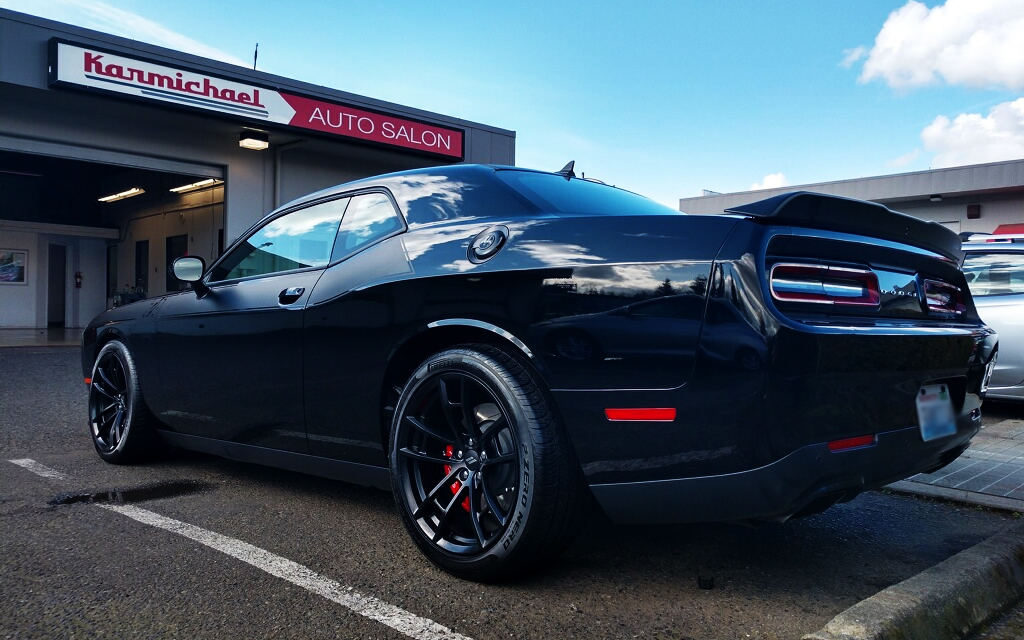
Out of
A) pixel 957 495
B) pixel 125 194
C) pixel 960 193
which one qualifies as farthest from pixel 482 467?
pixel 960 193

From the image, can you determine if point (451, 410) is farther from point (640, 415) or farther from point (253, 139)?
point (253, 139)

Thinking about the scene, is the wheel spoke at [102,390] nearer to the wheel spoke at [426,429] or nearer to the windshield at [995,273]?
the wheel spoke at [426,429]

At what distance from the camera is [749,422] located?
86.6 inches

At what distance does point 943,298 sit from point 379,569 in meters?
2.29

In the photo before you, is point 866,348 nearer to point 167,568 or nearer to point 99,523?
point 167,568

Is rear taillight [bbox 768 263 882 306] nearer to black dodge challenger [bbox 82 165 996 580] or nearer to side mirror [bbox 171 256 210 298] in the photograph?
black dodge challenger [bbox 82 165 996 580]

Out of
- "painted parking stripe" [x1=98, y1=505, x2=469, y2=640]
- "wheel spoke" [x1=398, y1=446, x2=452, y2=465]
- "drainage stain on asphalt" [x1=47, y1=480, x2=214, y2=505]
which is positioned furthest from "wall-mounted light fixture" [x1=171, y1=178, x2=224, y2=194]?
"wheel spoke" [x1=398, y1=446, x2=452, y2=465]

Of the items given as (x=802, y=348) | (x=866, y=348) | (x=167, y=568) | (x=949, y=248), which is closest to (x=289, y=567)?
(x=167, y=568)

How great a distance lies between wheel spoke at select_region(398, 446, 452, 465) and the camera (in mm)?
2779

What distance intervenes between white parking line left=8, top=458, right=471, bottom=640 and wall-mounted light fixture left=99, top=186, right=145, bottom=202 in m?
18.0

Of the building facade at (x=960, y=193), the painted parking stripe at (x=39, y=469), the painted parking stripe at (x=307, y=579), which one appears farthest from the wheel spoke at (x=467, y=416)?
the building facade at (x=960, y=193)

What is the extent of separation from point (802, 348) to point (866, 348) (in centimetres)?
30

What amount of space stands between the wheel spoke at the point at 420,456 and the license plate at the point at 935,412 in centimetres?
157

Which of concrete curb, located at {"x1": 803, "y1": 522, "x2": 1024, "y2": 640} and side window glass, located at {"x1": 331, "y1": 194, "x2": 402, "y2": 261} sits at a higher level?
side window glass, located at {"x1": 331, "y1": 194, "x2": 402, "y2": 261}
